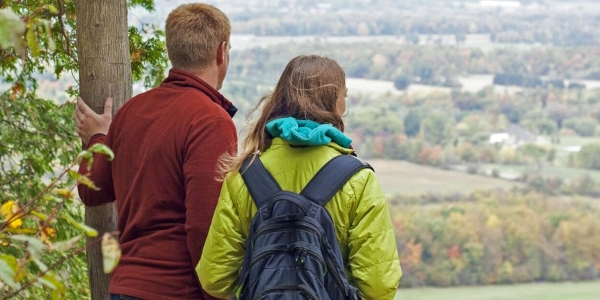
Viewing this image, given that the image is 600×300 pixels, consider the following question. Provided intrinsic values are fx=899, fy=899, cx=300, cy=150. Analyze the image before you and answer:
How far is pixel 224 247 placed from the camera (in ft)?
6.73

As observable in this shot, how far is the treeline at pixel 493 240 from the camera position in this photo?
46000 mm

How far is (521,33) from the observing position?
8369cm

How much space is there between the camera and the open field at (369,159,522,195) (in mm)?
53438

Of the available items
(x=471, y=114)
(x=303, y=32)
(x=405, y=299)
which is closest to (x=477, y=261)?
(x=405, y=299)

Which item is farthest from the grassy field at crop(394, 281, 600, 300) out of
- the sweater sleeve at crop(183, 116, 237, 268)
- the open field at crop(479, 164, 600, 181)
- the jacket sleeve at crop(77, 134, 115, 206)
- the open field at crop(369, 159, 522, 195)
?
the sweater sleeve at crop(183, 116, 237, 268)

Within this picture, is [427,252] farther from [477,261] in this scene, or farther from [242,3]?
[242,3]

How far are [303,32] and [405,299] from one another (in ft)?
110

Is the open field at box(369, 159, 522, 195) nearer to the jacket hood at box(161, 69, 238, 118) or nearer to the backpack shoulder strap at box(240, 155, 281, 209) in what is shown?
the jacket hood at box(161, 69, 238, 118)

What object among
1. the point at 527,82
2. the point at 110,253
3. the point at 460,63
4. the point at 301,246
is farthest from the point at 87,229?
the point at 460,63

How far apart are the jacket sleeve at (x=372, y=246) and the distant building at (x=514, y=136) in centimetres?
6333

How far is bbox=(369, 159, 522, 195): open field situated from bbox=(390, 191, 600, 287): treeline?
140cm

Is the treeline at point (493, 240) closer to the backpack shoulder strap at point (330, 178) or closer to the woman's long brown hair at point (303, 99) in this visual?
the woman's long brown hair at point (303, 99)

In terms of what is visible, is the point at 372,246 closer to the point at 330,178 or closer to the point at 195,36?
the point at 330,178

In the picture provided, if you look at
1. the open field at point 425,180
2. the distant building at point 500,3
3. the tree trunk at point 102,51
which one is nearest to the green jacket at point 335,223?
the tree trunk at point 102,51
